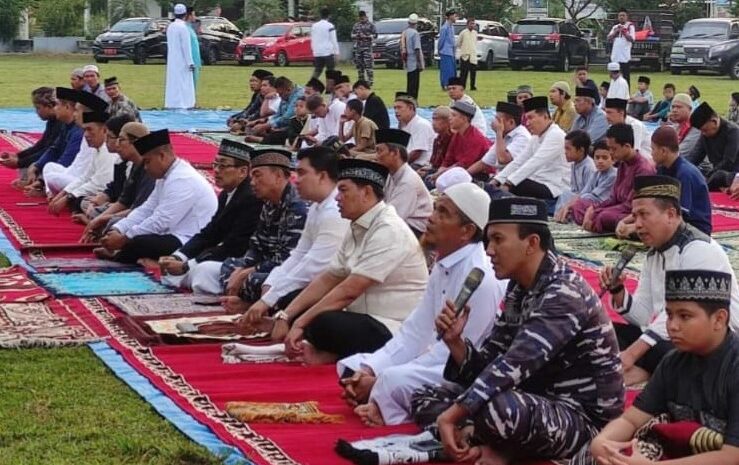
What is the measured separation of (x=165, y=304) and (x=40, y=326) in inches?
30.1

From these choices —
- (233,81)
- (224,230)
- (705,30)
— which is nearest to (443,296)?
(224,230)

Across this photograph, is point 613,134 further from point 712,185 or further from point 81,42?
point 81,42

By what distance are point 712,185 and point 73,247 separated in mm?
5861

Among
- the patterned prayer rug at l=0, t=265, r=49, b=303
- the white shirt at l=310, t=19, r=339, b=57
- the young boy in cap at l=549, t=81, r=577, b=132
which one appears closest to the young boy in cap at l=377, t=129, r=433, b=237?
the patterned prayer rug at l=0, t=265, r=49, b=303

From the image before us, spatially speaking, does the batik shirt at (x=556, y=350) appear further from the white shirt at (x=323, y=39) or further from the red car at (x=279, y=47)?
the red car at (x=279, y=47)

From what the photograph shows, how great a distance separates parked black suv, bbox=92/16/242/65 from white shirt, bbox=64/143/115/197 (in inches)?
826

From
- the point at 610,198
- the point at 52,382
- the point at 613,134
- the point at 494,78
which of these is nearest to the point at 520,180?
the point at 610,198

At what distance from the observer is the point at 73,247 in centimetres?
855

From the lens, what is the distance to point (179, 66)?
19.2m

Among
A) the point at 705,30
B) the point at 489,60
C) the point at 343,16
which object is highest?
the point at 343,16

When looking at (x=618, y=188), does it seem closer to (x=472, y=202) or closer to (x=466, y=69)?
(x=472, y=202)

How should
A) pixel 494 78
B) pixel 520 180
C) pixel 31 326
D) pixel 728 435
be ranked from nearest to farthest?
pixel 728 435 < pixel 31 326 < pixel 520 180 < pixel 494 78

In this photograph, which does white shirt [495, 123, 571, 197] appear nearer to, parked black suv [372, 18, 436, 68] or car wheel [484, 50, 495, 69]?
parked black suv [372, 18, 436, 68]

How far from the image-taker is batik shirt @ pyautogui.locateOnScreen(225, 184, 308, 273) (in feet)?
21.9
